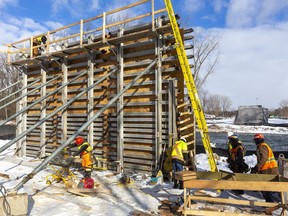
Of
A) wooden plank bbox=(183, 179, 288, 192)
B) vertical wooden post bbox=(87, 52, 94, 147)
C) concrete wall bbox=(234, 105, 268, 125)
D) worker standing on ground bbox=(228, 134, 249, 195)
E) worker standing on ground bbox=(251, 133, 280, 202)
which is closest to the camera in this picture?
wooden plank bbox=(183, 179, 288, 192)

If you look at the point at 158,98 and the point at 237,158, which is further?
the point at 158,98

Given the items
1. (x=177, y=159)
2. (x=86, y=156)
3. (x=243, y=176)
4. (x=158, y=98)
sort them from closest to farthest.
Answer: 1. (x=243, y=176)
2. (x=177, y=159)
3. (x=86, y=156)
4. (x=158, y=98)

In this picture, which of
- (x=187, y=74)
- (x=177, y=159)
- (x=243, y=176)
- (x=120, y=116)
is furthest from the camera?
(x=120, y=116)

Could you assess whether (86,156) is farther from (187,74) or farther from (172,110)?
(187,74)

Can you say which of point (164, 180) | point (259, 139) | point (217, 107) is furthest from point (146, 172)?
point (217, 107)

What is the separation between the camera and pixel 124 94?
11.0 metres

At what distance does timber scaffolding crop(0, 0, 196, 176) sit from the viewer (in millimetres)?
9859

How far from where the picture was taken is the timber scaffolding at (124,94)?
32.3 feet

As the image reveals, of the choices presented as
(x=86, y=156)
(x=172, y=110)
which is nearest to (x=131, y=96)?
(x=172, y=110)

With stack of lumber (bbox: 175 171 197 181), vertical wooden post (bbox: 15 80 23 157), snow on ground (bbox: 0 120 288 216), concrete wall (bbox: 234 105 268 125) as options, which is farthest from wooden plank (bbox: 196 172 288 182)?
concrete wall (bbox: 234 105 268 125)

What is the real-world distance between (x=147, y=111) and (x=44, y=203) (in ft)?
16.4

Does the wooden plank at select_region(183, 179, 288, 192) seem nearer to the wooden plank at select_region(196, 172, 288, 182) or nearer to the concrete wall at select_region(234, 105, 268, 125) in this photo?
the wooden plank at select_region(196, 172, 288, 182)

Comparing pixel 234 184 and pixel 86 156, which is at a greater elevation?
pixel 86 156

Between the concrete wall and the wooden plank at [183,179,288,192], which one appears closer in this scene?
the wooden plank at [183,179,288,192]
